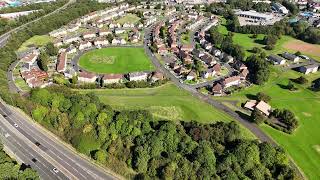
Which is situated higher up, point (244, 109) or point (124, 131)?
point (124, 131)

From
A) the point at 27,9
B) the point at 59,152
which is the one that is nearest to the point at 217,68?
the point at 59,152

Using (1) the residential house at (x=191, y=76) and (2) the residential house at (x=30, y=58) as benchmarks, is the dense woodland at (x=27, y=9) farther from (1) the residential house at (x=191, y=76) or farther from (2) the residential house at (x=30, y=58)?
(1) the residential house at (x=191, y=76)

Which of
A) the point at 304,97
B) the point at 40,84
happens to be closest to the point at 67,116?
the point at 40,84

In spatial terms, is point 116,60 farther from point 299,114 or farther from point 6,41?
point 299,114

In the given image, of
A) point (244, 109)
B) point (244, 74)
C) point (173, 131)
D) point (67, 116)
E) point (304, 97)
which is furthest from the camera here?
point (244, 74)

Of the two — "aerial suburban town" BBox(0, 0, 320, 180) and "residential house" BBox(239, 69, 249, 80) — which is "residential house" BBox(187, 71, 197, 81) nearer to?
"aerial suburban town" BBox(0, 0, 320, 180)

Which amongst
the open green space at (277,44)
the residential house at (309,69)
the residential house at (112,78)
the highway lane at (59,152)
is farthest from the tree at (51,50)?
the residential house at (309,69)

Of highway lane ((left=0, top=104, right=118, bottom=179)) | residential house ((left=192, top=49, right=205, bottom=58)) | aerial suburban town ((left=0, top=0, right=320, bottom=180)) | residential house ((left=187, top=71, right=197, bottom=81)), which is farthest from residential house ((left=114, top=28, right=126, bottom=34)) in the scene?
highway lane ((left=0, top=104, right=118, bottom=179))

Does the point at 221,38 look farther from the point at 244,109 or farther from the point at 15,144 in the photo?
the point at 15,144
